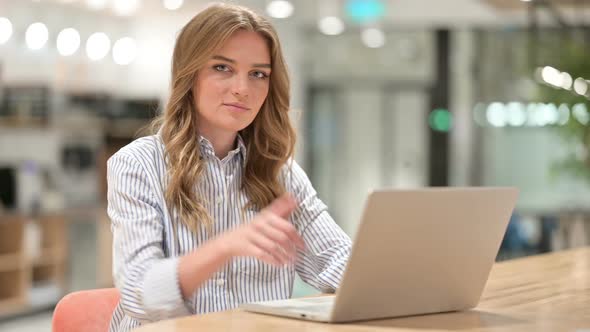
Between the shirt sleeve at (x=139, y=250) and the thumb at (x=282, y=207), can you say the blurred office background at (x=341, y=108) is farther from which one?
the thumb at (x=282, y=207)

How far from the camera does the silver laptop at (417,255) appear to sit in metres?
1.62

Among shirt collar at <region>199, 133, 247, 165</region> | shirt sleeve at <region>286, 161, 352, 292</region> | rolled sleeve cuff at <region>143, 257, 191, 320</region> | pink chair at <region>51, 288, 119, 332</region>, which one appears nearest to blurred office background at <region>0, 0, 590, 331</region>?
shirt sleeve at <region>286, 161, 352, 292</region>

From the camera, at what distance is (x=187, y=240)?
2.04 meters

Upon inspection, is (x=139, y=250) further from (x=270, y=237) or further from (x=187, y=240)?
(x=270, y=237)

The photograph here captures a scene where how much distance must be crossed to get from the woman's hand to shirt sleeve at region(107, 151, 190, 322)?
0.19 metres

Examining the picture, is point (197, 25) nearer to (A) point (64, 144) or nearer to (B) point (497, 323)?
(B) point (497, 323)

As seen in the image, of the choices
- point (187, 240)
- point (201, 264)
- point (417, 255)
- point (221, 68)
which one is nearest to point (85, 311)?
point (187, 240)

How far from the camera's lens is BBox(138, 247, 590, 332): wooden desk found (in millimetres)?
1641

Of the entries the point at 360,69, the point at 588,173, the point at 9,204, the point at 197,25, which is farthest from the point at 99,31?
the point at 197,25

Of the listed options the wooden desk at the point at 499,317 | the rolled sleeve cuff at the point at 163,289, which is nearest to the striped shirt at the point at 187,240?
the rolled sleeve cuff at the point at 163,289

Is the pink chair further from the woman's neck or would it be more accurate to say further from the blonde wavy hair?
the woman's neck

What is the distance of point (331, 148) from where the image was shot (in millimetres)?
13164

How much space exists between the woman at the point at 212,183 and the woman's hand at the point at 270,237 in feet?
0.49

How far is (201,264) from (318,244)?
609 mm
